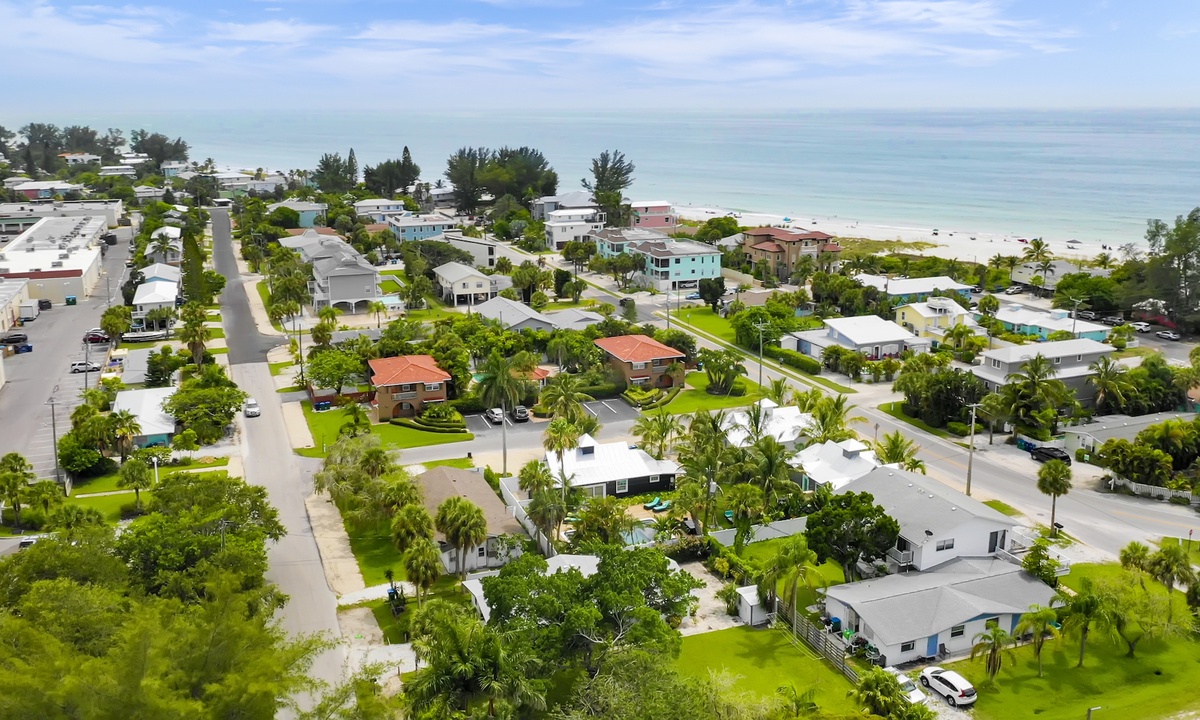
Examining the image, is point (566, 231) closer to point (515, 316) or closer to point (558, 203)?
point (558, 203)

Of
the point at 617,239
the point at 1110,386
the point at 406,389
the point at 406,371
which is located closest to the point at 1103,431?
the point at 1110,386

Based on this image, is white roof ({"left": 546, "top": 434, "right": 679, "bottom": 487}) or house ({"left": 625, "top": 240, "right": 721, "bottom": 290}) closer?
white roof ({"left": 546, "top": 434, "right": 679, "bottom": 487})

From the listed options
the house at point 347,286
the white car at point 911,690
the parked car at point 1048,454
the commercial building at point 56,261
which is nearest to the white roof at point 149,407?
the house at point 347,286

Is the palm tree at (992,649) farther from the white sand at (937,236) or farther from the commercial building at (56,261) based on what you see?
the white sand at (937,236)

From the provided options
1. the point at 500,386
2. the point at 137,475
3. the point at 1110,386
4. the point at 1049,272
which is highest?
the point at 1049,272

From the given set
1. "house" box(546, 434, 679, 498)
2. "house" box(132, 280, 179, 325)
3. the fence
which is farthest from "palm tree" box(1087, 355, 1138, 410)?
"house" box(132, 280, 179, 325)

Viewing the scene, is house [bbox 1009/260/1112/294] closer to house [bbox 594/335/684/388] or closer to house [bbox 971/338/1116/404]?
house [bbox 971/338/1116/404]
